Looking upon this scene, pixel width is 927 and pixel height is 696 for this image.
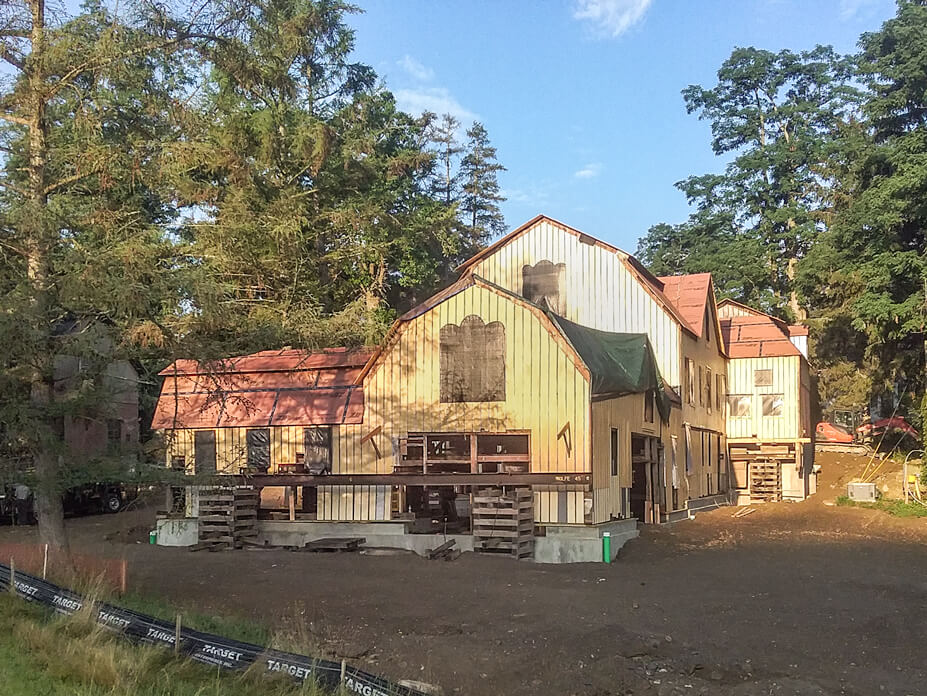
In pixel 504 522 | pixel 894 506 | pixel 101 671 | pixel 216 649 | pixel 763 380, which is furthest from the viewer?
pixel 763 380

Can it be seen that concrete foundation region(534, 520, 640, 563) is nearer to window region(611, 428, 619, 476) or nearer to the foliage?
window region(611, 428, 619, 476)

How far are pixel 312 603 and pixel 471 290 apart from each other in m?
9.62

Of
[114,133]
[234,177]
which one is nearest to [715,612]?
[114,133]

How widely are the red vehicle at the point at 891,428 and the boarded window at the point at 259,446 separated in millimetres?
26489

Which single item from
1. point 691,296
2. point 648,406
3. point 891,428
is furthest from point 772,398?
point 648,406

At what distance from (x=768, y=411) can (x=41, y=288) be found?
2877cm

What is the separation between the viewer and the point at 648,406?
82.1 ft

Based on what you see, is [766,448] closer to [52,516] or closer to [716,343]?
[716,343]

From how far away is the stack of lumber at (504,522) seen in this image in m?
20.3

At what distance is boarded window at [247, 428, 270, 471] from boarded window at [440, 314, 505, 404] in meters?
5.65

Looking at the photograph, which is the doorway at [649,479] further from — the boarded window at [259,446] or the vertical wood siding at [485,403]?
the boarded window at [259,446]

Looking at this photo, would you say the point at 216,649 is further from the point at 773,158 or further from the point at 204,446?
the point at 773,158

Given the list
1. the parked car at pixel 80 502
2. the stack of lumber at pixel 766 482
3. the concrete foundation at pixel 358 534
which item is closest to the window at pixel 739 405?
the stack of lumber at pixel 766 482

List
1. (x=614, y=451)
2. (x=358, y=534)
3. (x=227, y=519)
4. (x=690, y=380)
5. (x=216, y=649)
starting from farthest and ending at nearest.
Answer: (x=690, y=380) < (x=227, y=519) < (x=358, y=534) < (x=614, y=451) < (x=216, y=649)
